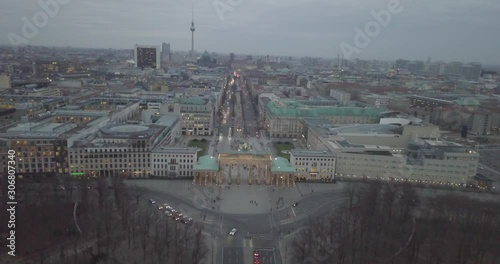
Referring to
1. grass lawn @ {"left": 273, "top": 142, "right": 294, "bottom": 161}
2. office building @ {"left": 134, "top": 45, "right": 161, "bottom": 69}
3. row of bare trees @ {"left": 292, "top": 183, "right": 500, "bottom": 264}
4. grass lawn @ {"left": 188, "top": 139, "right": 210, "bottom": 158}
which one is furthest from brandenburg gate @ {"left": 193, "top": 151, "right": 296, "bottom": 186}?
office building @ {"left": 134, "top": 45, "right": 161, "bottom": 69}

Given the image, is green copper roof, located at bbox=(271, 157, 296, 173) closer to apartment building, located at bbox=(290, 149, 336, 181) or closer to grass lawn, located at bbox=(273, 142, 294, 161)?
apartment building, located at bbox=(290, 149, 336, 181)

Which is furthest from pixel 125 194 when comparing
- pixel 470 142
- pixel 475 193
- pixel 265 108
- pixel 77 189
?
pixel 470 142

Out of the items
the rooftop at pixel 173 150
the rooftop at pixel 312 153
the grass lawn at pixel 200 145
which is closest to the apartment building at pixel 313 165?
the rooftop at pixel 312 153

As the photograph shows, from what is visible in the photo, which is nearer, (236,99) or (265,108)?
(265,108)

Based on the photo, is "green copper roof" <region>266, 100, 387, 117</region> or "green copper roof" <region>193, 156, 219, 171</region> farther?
"green copper roof" <region>266, 100, 387, 117</region>

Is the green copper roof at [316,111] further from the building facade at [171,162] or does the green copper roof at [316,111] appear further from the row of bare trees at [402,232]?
the row of bare trees at [402,232]

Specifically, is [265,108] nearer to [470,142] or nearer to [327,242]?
[470,142]

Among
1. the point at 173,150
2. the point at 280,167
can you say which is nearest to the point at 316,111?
the point at 280,167
